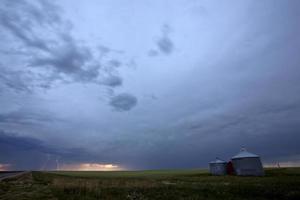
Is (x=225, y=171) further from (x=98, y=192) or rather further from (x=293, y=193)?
(x=98, y=192)

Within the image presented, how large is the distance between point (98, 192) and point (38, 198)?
560cm

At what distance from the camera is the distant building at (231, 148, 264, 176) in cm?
5509

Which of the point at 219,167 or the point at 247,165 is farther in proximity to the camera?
the point at 219,167

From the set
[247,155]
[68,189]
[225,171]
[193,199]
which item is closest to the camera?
[193,199]

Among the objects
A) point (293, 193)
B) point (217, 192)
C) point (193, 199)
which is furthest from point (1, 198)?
point (293, 193)

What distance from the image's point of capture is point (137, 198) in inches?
777

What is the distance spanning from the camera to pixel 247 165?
56.9 meters

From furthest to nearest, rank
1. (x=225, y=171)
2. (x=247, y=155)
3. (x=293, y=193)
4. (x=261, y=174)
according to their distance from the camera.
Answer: (x=225, y=171) → (x=247, y=155) → (x=261, y=174) → (x=293, y=193)

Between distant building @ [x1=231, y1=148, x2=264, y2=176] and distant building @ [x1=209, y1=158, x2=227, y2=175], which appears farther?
distant building @ [x1=209, y1=158, x2=227, y2=175]

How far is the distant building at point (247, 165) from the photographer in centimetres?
5509

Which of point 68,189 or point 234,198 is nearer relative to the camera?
point 234,198

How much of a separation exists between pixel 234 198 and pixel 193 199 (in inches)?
163

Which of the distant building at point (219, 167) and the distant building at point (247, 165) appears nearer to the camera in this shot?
the distant building at point (247, 165)

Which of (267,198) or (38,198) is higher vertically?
(38,198)
